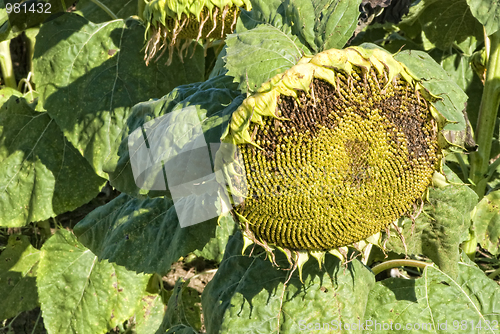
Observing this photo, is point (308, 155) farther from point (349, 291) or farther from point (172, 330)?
point (172, 330)

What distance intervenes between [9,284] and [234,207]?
2613mm

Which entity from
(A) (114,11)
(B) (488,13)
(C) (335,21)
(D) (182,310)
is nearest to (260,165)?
(C) (335,21)

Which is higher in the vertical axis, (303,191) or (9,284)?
(303,191)

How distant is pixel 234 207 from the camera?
47.3 inches

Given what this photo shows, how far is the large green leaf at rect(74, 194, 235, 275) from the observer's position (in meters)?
1.78

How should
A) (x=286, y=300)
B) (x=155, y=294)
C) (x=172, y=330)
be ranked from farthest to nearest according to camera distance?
1. (x=155, y=294)
2. (x=172, y=330)
3. (x=286, y=300)

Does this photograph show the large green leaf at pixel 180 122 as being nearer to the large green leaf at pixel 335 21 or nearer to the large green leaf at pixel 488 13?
the large green leaf at pixel 335 21

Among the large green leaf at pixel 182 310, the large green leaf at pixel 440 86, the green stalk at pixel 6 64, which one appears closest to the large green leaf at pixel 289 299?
the large green leaf at pixel 440 86

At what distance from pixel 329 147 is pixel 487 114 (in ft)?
4.81

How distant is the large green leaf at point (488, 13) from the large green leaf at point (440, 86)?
566mm

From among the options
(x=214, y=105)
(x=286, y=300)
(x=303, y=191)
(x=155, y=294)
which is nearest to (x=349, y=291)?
(x=286, y=300)

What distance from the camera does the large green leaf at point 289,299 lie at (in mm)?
1640

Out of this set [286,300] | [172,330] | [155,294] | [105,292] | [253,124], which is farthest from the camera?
→ [155,294]

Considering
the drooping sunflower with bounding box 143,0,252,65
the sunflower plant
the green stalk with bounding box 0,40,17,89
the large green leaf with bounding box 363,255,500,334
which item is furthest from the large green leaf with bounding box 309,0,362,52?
the green stalk with bounding box 0,40,17,89
